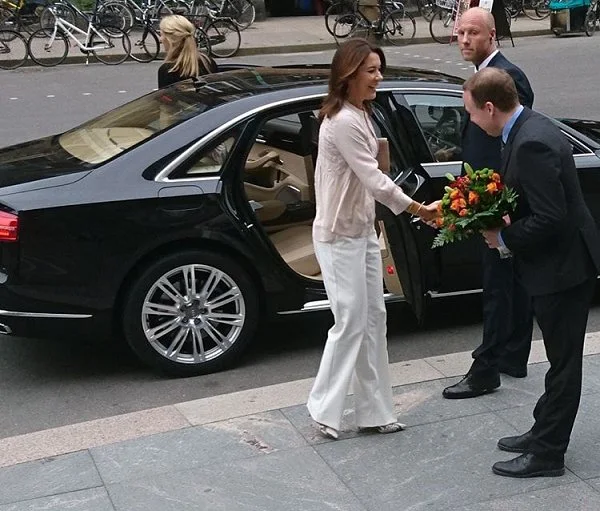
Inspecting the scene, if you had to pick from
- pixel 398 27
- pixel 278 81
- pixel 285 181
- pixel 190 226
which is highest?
pixel 278 81

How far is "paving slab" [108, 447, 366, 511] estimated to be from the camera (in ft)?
13.1

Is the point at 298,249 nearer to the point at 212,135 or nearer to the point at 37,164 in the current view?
the point at 212,135

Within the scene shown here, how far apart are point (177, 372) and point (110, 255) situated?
747 millimetres

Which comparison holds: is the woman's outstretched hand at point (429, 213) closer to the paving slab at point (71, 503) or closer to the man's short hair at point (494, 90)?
the man's short hair at point (494, 90)

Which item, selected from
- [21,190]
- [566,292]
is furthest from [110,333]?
[566,292]

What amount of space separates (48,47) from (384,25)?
691 centimetres

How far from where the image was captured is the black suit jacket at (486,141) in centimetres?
486

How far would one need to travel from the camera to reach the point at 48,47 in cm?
1880

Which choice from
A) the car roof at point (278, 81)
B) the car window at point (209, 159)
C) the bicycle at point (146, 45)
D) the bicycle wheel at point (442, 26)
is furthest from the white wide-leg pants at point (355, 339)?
the bicycle wheel at point (442, 26)

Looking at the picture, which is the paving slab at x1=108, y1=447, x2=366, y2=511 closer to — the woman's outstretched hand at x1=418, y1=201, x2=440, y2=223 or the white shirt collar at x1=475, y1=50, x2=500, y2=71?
the woman's outstretched hand at x1=418, y1=201, x2=440, y2=223

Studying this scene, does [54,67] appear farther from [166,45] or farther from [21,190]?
[21,190]

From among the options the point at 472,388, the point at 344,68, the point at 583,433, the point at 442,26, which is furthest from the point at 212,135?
the point at 442,26

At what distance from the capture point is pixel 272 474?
424cm

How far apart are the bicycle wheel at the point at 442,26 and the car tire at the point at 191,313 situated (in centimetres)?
1695
